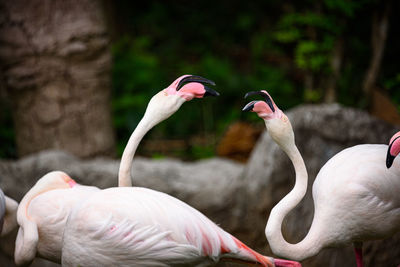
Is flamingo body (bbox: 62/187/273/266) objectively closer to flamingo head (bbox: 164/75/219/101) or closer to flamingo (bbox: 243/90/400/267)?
flamingo (bbox: 243/90/400/267)

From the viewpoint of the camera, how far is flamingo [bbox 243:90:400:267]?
2582mm

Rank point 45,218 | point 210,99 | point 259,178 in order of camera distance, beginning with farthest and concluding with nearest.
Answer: point 210,99, point 259,178, point 45,218

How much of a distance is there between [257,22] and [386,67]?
2.59m

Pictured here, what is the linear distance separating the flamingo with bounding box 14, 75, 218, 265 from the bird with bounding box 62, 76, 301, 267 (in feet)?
0.88

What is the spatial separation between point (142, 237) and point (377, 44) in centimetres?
379

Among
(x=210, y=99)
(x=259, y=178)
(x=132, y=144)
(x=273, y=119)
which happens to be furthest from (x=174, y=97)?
(x=210, y=99)

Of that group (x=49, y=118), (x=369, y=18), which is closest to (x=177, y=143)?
(x=49, y=118)

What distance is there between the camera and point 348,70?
229 inches

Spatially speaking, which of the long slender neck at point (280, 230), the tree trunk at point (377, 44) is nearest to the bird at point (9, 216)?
the long slender neck at point (280, 230)

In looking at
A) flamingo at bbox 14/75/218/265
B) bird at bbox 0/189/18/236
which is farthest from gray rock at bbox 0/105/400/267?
flamingo at bbox 14/75/218/265

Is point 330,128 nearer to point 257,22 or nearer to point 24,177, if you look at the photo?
point 24,177

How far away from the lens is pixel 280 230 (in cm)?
256

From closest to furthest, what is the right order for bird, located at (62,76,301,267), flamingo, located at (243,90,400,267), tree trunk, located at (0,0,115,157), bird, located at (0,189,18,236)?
bird, located at (62,76,301,267), flamingo, located at (243,90,400,267), bird, located at (0,189,18,236), tree trunk, located at (0,0,115,157)

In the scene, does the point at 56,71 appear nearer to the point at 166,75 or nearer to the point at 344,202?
the point at 166,75
